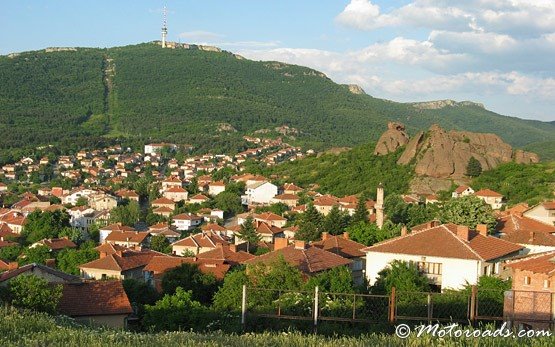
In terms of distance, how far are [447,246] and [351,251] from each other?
23.5 feet

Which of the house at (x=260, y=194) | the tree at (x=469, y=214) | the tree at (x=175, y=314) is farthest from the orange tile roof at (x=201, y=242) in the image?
the house at (x=260, y=194)

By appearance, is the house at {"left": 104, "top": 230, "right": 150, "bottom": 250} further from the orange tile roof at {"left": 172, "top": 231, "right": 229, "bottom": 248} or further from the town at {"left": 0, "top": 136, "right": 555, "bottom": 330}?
the orange tile roof at {"left": 172, "top": 231, "right": 229, "bottom": 248}

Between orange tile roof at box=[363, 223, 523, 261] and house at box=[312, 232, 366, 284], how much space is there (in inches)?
155

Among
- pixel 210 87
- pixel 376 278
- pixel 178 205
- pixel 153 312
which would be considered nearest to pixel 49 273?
pixel 153 312

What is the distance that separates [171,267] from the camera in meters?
28.3

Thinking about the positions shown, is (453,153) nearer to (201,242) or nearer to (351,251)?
(201,242)

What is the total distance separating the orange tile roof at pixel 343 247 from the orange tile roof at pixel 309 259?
7.44ft

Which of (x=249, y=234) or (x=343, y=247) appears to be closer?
(x=343, y=247)

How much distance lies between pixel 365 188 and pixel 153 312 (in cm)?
4966

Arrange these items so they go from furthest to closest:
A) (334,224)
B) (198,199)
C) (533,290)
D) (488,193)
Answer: (198,199) → (488,193) → (334,224) → (533,290)

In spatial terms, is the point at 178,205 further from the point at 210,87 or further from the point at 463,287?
the point at 210,87

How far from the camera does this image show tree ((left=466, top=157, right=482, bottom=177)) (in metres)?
61.6

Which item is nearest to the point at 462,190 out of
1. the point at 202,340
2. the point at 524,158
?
the point at 524,158

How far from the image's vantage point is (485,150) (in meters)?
65.4
